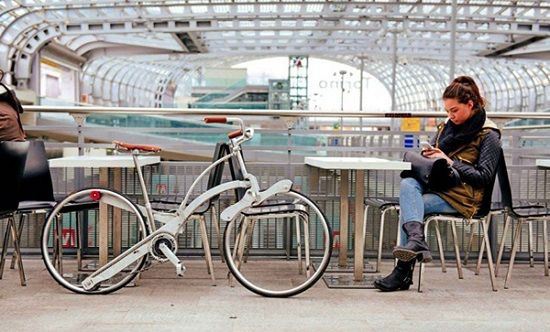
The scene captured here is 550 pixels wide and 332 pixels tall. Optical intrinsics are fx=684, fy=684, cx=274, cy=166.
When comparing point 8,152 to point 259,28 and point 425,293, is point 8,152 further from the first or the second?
point 259,28

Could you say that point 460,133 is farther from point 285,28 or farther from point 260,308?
point 285,28

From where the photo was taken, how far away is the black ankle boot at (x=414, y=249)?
12.1ft

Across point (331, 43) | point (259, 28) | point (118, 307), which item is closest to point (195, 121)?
point (118, 307)

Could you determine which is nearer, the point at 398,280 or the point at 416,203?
the point at 416,203

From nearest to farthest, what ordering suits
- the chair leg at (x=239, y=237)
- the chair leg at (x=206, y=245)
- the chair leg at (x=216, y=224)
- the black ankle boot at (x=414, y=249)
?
the black ankle boot at (x=414, y=249) < the chair leg at (x=239, y=237) < the chair leg at (x=206, y=245) < the chair leg at (x=216, y=224)

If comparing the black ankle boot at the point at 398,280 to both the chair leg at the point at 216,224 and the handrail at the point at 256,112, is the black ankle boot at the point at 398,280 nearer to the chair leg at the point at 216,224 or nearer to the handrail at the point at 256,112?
the chair leg at the point at 216,224

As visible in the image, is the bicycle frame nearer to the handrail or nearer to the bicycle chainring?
the bicycle chainring

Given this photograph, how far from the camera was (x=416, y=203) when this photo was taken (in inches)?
154

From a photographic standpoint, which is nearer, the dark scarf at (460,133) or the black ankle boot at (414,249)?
the black ankle boot at (414,249)

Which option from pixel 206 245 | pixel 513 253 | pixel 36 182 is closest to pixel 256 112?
pixel 206 245

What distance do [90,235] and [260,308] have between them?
1.98 meters

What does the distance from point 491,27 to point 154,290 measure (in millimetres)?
25365

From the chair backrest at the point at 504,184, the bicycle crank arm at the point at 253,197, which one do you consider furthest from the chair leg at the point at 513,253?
the bicycle crank arm at the point at 253,197

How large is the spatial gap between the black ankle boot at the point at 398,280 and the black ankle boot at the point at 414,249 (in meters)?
0.31
